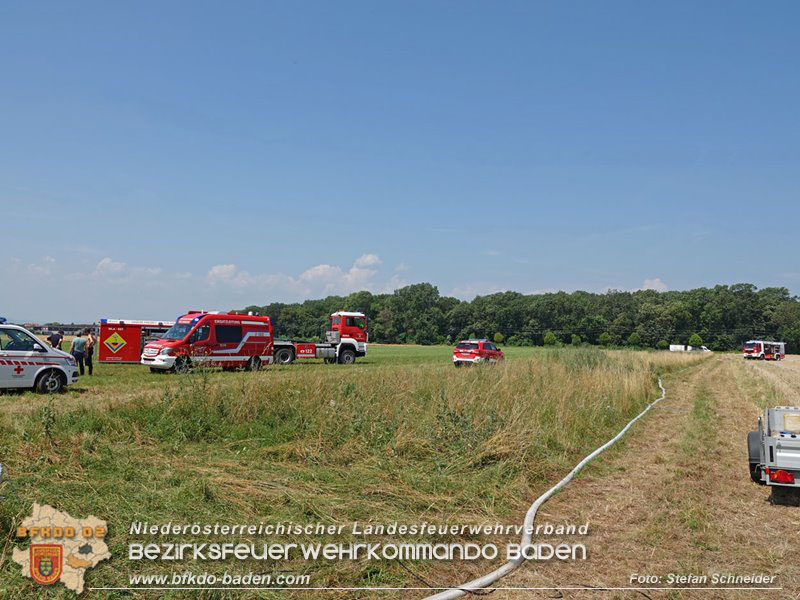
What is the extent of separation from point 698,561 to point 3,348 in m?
16.5

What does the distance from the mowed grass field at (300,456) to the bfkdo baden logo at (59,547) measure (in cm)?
10

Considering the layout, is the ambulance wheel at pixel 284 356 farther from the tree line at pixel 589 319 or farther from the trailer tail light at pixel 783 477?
the tree line at pixel 589 319

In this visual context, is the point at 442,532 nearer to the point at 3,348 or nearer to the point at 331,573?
the point at 331,573

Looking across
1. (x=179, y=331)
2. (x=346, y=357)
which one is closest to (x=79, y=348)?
(x=179, y=331)

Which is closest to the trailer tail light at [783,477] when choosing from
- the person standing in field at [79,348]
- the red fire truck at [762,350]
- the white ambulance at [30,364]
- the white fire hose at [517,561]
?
the white fire hose at [517,561]

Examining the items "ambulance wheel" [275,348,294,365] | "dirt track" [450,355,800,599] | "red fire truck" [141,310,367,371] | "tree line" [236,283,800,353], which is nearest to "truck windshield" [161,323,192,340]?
"red fire truck" [141,310,367,371]

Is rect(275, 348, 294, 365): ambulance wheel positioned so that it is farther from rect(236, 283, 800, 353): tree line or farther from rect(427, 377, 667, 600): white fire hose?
rect(236, 283, 800, 353): tree line

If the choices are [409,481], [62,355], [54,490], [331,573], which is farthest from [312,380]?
[62,355]

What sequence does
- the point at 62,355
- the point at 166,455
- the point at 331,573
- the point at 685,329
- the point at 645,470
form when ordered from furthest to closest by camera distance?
the point at 685,329, the point at 62,355, the point at 645,470, the point at 166,455, the point at 331,573

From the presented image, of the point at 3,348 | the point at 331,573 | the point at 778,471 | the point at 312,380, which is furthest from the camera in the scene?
the point at 3,348

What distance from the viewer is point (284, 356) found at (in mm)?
29781

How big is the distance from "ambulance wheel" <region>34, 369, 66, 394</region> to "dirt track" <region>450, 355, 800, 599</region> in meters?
14.6

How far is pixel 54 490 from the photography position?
5.85 metres

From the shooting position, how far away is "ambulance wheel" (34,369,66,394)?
15.7 metres
